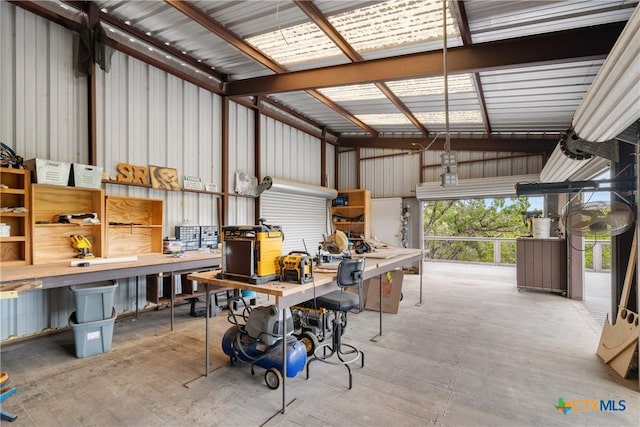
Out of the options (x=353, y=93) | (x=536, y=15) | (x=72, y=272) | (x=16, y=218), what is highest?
(x=353, y=93)

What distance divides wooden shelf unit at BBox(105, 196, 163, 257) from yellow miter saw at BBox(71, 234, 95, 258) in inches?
9.1

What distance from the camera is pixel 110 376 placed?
2.52 meters

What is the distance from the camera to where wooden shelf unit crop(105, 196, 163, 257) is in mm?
3873

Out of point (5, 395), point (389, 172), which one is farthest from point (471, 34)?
point (5, 395)

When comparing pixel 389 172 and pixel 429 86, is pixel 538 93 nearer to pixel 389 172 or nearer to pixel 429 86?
pixel 429 86

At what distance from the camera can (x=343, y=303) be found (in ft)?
8.54

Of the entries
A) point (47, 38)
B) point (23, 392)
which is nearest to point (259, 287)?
point (23, 392)

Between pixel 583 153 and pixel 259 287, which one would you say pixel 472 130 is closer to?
pixel 583 153

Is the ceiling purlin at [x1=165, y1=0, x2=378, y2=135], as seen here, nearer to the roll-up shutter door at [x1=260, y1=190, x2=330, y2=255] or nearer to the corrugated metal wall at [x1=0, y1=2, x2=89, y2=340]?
the corrugated metal wall at [x1=0, y1=2, x2=89, y2=340]

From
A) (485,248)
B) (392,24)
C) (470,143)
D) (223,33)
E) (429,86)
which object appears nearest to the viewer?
(392,24)

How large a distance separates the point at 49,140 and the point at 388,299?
15.6ft

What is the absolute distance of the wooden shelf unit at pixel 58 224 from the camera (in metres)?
3.20

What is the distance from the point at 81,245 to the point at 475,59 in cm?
498

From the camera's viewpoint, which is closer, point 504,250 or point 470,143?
point 470,143
